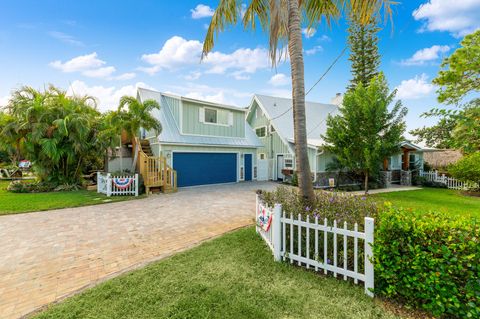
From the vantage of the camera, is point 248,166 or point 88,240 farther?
point 248,166

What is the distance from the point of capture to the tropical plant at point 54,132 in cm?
1078

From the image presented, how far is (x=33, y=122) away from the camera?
1116 cm

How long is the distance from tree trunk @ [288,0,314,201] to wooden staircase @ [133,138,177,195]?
8478 millimetres

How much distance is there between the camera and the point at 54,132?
1124 centimetres

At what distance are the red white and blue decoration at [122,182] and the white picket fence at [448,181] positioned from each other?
19495 mm

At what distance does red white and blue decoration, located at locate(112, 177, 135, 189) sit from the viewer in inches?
396

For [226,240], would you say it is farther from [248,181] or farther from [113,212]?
[248,181]

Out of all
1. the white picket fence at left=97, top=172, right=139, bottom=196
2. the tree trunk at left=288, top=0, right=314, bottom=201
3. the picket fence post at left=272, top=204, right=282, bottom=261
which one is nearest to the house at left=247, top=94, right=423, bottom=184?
the white picket fence at left=97, top=172, right=139, bottom=196

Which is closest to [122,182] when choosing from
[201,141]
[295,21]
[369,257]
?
[201,141]

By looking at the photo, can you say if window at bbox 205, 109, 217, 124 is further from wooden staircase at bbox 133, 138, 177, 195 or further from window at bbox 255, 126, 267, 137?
window at bbox 255, 126, 267, 137

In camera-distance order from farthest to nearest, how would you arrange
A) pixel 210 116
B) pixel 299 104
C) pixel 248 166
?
pixel 248 166, pixel 210 116, pixel 299 104

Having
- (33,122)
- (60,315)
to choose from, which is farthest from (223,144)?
(60,315)

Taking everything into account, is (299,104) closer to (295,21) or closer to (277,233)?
(295,21)

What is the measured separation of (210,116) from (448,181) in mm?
17595
